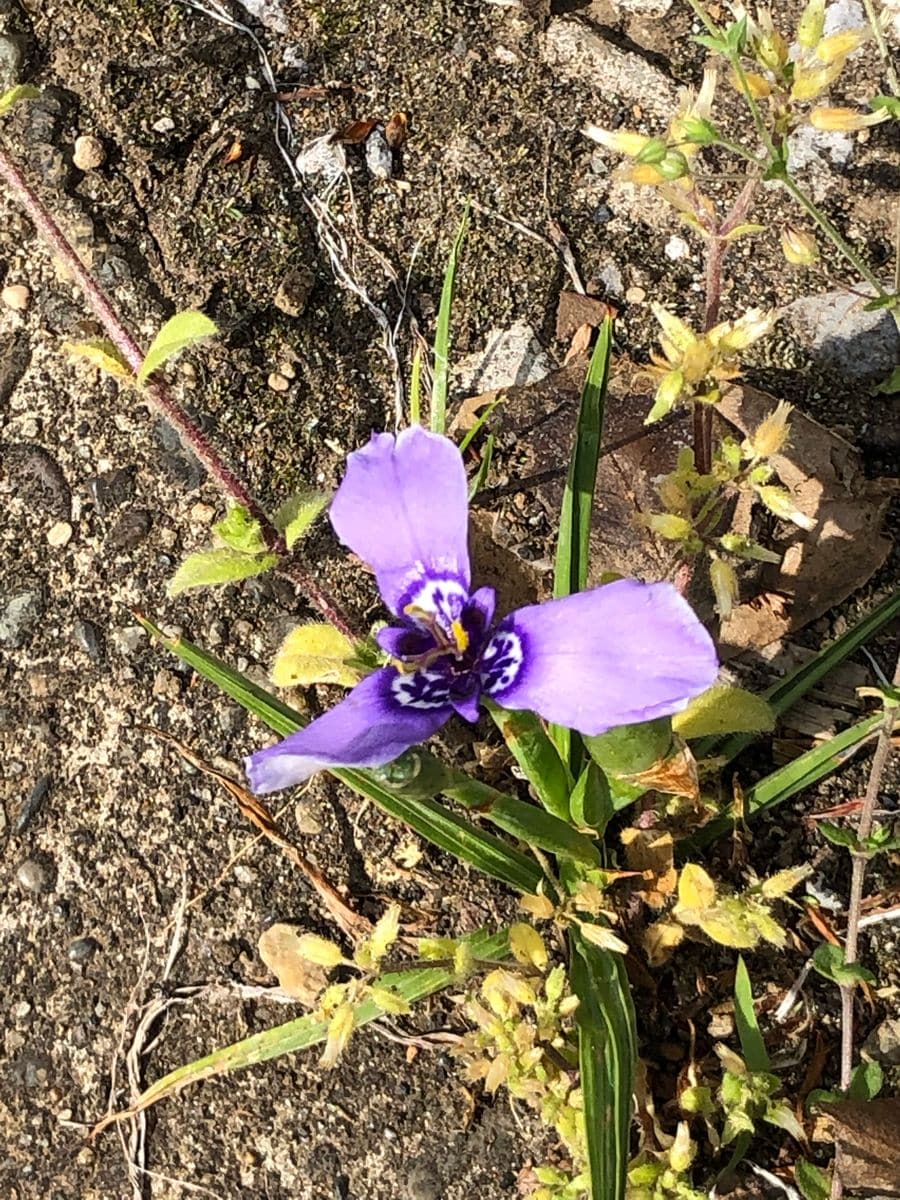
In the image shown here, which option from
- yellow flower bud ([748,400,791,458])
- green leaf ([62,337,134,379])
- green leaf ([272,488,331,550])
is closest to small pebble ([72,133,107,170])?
green leaf ([62,337,134,379])

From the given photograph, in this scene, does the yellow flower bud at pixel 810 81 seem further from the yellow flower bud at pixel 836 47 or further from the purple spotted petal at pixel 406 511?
the purple spotted petal at pixel 406 511

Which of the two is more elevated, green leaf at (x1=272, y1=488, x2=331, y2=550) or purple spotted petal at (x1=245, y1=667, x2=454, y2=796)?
purple spotted petal at (x1=245, y1=667, x2=454, y2=796)

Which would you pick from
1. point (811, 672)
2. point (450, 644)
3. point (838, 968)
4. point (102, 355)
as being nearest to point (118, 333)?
point (102, 355)

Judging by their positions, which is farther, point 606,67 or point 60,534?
point 606,67

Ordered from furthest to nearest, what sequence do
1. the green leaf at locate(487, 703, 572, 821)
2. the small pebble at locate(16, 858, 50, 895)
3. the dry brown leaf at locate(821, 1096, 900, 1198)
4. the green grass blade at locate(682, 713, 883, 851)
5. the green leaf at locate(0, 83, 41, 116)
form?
the small pebble at locate(16, 858, 50, 895)
the green grass blade at locate(682, 713, 883, 851)
the dry brown leaf at locate(821, 1096, 900, 1198)
the green leaf at locate(487, 703, 572, 821)
the green leaf at locate(0, 83, 41, 116)

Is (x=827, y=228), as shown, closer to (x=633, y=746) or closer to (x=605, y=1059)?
(x=633, y=746)

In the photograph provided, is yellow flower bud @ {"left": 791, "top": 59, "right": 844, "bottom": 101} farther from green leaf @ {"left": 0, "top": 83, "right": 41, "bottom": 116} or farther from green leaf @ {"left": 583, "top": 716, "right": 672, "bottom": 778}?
green leaf @ {"left": 0, "top": 83, "right": 41, "bottom": 116}
